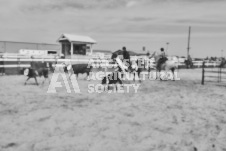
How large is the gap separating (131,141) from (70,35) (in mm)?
25604

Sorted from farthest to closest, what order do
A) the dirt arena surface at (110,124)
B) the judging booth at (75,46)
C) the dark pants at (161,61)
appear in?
the judging booth at (75,46), the dark pants at (161,61), the dirt arena surface at (110,124)

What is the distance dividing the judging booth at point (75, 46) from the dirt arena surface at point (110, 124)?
1945 centimetres

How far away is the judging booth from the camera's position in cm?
2655

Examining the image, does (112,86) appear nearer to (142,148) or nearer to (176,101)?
(176,101)

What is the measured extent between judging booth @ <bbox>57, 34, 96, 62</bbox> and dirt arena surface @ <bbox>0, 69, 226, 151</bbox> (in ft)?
63.8

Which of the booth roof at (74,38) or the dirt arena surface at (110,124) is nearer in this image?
the dirt arena surface at (110,124)

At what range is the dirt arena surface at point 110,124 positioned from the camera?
12.3 feet

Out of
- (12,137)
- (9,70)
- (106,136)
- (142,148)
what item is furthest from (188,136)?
(9,70)

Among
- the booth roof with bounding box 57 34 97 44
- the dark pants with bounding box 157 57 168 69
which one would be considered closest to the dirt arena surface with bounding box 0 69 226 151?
the dark pants with bounding box 157 57 168 69

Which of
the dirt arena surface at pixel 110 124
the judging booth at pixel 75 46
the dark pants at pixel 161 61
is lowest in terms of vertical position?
the dirt arena surface at pixel 110 124

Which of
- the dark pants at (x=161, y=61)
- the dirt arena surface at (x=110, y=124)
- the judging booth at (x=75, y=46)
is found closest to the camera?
the dirt arena surface at (x=110, y=124)

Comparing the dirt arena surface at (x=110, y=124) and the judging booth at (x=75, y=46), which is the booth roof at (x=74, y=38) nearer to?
the judging booth at (x=75, y=46)

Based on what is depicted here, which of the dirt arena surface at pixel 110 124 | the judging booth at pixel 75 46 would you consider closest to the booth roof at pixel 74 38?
the judging booth at pixel 75 46

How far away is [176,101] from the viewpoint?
756 centimetres
